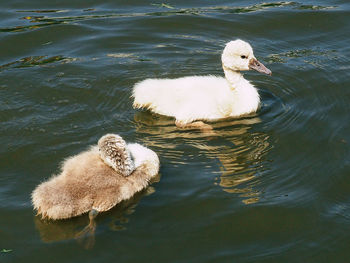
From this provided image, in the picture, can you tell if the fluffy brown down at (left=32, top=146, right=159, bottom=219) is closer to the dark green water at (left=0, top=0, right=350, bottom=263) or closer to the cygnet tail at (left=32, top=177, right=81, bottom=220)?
the cygnet tail at (left=32, top=177, right=81, bottom=220)

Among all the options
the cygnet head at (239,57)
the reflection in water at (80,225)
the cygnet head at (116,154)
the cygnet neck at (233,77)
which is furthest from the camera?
the cygnet neck at (233,77)

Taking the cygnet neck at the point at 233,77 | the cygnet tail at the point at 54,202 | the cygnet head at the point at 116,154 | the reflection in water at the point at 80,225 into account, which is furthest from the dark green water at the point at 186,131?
the cygnet neck at the point at 233,77

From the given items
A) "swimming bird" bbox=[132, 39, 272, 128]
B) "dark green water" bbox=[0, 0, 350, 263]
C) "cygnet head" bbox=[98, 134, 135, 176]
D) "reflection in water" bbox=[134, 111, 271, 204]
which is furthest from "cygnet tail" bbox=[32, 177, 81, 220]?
"swimming bird" bbox=[132, 39, 272, 128]

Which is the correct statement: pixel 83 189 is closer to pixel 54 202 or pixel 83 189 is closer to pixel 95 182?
pixel 95 182

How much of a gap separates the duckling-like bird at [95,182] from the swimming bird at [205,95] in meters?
1.29

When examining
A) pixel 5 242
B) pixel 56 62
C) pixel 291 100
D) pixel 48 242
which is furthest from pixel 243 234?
pixel 56 62

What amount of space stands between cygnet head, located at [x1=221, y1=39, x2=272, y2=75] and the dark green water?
51cm

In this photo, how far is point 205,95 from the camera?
21.1 feet

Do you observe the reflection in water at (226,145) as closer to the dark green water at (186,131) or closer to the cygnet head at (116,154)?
the dark green water at (186,131)

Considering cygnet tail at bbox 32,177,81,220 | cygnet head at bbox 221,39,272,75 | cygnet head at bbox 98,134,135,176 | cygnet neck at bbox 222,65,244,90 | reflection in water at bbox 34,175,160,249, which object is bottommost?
reflection in water at bbox 34,175,160,249

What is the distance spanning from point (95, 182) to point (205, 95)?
79.5 inches

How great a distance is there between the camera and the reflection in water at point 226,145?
214 inches

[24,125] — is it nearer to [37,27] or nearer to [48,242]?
[48,242]

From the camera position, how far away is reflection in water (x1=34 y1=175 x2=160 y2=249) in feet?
15.3
